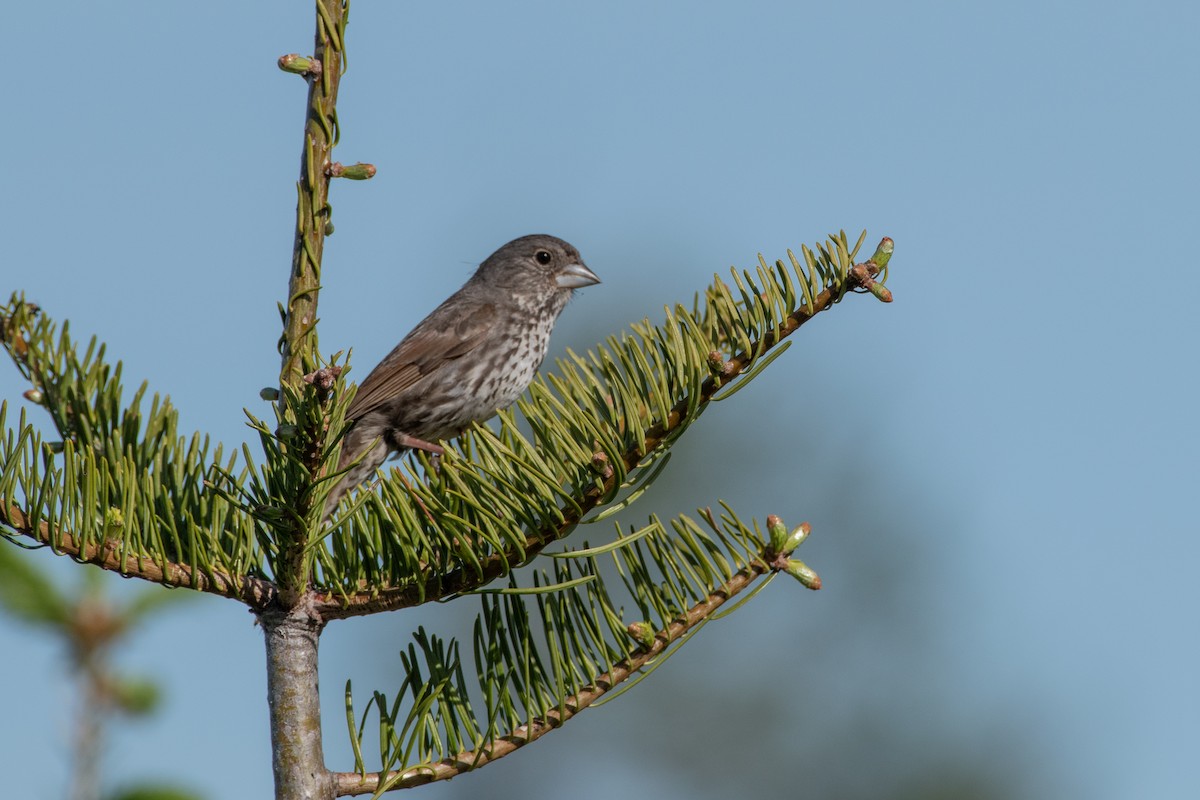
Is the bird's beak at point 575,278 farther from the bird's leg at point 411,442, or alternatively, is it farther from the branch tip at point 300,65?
the branch tip at point 300,65

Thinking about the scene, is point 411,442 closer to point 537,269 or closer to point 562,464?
point 537,269

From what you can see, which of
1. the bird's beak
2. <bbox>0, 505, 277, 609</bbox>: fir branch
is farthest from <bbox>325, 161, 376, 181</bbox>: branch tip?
the bird's beak

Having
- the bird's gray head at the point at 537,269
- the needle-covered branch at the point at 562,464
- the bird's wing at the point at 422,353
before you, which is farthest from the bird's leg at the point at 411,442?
the needle-covered branch at the point at 562,464

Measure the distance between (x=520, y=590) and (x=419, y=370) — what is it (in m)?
3.16

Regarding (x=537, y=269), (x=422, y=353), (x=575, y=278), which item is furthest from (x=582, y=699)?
(x=537, y=269)

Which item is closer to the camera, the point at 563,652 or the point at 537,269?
the point at 563,652

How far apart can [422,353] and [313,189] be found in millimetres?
3016

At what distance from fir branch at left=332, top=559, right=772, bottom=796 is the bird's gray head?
3.90 m

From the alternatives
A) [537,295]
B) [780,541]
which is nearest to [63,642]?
[780,541]

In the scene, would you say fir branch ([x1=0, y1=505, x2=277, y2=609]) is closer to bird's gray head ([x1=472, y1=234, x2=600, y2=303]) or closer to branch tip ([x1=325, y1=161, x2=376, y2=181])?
branch tip ([x1=325, y1=161, x2=376, y2=181])

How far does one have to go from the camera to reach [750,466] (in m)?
12.2

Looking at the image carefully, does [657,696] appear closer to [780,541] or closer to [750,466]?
[750,466]

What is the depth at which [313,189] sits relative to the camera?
8.68 ft

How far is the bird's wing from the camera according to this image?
5555 mm
